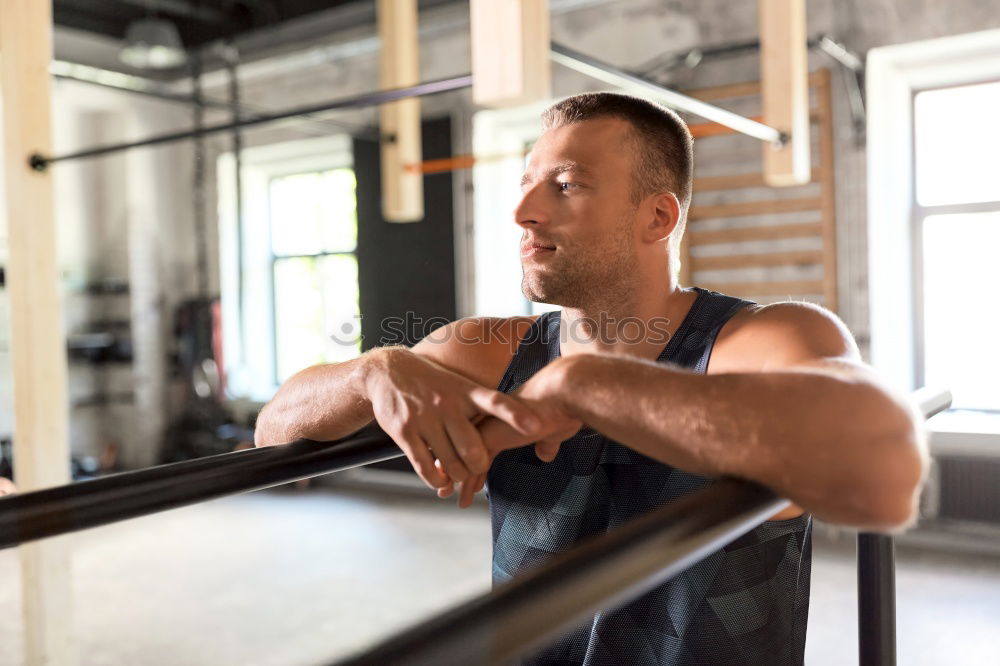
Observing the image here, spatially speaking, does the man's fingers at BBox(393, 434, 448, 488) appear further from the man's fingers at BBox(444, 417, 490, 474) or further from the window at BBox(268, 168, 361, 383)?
the window at BBox(268, 168, 361, 383)

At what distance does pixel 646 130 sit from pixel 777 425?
0.92m

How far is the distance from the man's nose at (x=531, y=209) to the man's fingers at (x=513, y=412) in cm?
57

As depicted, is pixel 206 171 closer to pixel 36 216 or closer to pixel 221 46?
pixel 221 46

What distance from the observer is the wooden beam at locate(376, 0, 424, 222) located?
3262mm

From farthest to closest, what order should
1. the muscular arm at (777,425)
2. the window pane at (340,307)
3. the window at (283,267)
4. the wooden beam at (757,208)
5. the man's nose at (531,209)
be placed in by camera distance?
the window at (283,267)
the window pane at (340,307)
the wooden beam at (757,208)
the man's nose at (531,209)
the muscular arm at (777,425)

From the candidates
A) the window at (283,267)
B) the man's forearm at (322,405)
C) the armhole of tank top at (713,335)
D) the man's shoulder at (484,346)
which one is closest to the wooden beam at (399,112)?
the man's shoulder at (484,346)

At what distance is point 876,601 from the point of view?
1070mm

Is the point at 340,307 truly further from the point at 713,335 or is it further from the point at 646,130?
the point at 713,335

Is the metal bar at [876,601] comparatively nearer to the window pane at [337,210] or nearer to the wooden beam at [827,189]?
the wooden beam at [827,189]

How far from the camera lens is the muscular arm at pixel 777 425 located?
90cm

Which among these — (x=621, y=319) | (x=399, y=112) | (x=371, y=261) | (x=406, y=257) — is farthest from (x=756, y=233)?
(x=621, y=319)

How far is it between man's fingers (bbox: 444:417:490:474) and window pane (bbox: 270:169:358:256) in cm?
548

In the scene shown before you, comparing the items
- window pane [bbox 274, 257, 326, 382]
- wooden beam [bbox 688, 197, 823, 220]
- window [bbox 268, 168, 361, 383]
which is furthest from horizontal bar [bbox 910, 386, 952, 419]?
window pane [bbox 274, 257, 326, 382]

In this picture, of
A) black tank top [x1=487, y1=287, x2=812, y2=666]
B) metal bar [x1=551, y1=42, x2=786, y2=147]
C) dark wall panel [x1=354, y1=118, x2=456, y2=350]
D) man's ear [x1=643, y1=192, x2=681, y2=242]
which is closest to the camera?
black tank top [x1=487, y1=287, x2=812, y2=666]
